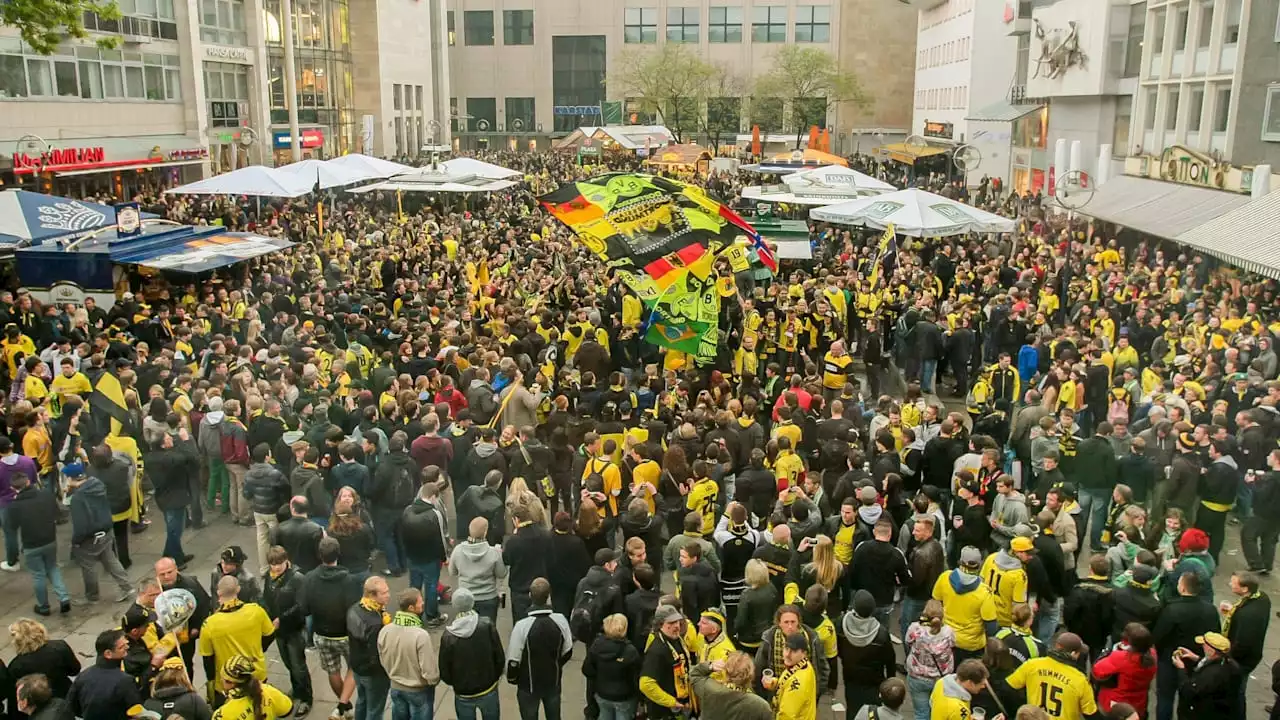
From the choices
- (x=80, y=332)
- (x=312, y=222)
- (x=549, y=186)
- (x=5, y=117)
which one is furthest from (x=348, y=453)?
(x=549, y=186)

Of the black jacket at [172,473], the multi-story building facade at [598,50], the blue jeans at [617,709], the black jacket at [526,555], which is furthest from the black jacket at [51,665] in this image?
the multi-story building facade at [598,50]

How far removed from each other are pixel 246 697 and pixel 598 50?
Answer: 7805 cm

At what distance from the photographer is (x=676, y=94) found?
231ft

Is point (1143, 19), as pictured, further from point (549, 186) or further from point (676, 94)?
point (676, 94)

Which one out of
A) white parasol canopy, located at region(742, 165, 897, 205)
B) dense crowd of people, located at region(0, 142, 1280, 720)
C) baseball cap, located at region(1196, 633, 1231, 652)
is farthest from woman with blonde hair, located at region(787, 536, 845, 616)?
white parasol canopy, located at region(742, 165, 897, 205)

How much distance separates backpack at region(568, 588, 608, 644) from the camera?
7121 mm

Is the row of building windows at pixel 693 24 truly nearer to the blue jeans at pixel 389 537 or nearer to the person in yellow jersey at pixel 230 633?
the blue jeans at pixel 389 537

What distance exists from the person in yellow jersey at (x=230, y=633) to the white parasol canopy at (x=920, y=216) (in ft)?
49.5

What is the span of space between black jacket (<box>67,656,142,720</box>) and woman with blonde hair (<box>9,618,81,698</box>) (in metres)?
0.40

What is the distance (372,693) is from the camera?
6996 millimetres

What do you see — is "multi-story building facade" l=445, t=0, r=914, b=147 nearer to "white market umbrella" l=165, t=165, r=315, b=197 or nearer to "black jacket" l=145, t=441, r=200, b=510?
"white market umbrella" l=165, t=165, r=315, b=197

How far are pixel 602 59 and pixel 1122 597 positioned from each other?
252ft

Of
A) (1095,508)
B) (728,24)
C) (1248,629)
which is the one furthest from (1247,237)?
(728,24)

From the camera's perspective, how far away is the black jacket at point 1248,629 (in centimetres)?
677
